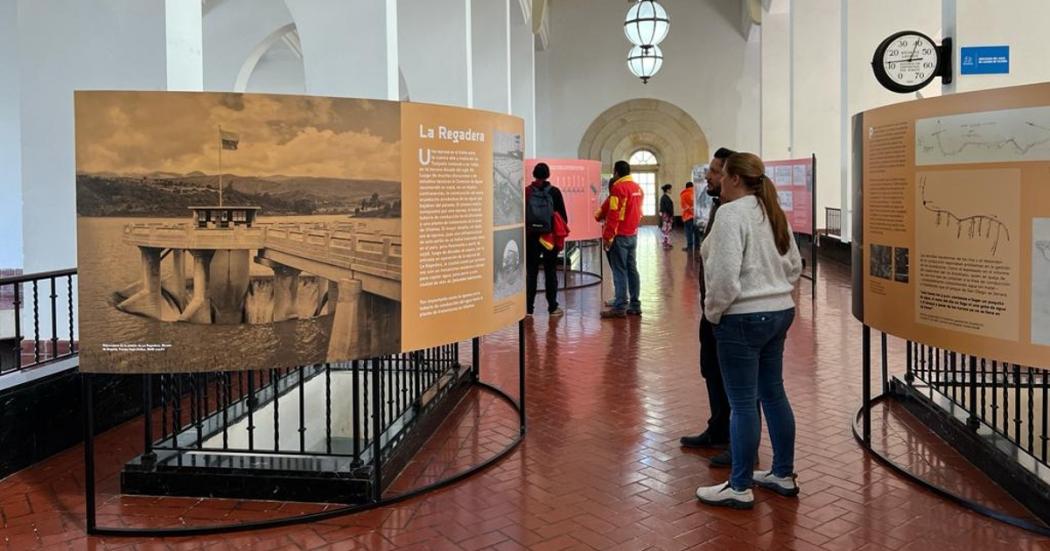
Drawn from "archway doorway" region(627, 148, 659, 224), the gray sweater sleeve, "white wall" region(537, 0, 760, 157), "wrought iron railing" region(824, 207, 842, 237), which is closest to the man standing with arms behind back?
the gray sweater sleeve

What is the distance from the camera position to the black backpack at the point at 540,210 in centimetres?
855

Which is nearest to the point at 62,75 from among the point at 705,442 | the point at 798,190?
the point at 705,442

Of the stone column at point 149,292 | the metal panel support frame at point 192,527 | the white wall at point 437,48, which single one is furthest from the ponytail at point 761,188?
the white wall at point 437,48

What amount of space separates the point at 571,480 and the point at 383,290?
4.52ft

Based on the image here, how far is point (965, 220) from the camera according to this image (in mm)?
3635

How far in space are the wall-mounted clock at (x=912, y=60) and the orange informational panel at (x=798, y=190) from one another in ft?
10.2

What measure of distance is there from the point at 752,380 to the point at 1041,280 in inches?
47.1

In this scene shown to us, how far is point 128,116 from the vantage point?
3189 mm

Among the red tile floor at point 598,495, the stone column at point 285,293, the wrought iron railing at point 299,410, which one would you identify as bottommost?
the red tile floor at point 598,495

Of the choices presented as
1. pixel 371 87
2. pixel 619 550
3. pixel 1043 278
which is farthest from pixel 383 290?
pixel 371 87

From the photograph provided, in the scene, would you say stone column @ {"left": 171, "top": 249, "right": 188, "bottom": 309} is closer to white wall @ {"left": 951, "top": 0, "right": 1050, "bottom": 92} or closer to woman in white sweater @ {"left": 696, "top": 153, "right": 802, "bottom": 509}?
woman in white sweater @ {"left": 696, "top": 153, "right": 802, "bottom": 509}

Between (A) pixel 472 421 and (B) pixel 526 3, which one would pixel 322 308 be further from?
(B) pixel 526 3

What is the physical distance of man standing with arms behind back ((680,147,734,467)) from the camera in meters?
4.24

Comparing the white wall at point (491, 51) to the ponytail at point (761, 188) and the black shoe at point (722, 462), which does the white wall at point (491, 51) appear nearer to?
the black shoe at point (722, 462)
